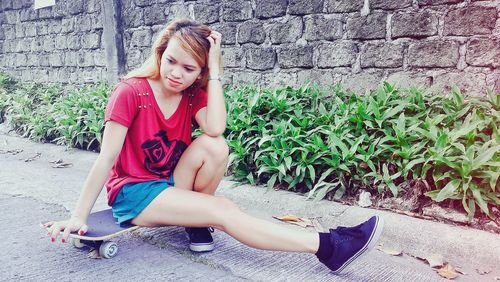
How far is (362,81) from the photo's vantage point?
377 centimetres

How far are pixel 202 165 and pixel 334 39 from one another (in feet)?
7.64

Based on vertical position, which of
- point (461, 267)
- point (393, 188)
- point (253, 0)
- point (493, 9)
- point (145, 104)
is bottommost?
point (461, 267)

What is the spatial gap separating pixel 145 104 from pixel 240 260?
83 cm

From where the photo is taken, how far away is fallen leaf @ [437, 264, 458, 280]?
74.2 inches

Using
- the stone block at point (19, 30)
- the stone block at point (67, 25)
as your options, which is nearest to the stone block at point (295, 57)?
the stone block at point (67, 25)

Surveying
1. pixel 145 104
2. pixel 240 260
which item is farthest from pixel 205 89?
pixel 240 260

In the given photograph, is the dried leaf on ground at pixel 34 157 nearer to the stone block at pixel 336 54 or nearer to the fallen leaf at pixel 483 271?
the stone block at pixel 336 54

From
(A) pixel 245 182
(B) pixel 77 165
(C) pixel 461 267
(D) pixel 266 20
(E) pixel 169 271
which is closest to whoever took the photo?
(E) pixel 169 271

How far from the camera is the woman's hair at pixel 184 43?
6.24 ft

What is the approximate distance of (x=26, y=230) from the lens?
2.28 metres

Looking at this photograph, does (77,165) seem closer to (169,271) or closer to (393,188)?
(169,271)

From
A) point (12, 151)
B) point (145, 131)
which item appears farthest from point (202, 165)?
point (12, 151)

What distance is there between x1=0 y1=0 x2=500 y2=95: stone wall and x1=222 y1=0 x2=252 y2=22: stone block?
0.03ft

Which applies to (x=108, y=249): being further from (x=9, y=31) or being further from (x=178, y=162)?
(x=9, y=31)
